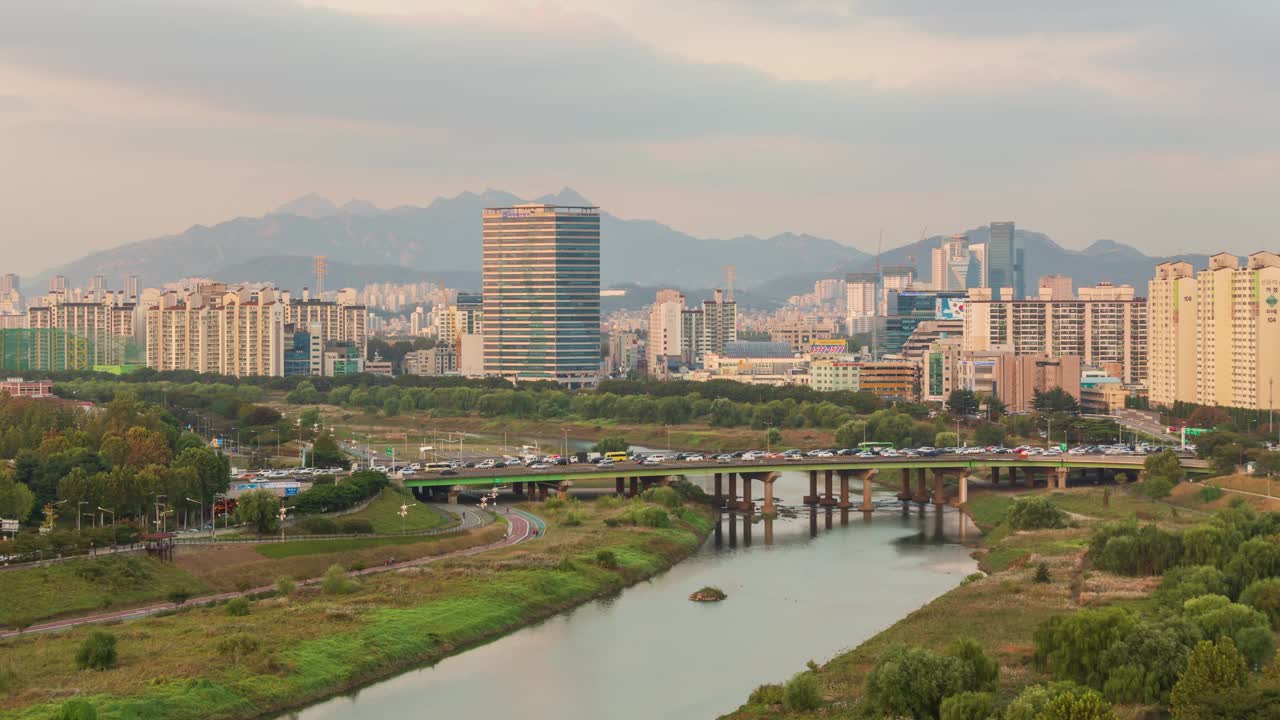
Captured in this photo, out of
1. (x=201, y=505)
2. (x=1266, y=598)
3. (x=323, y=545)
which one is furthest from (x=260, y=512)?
(x=1266, y=598)

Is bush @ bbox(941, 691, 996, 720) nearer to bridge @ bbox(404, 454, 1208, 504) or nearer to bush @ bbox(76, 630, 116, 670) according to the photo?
bush @ bbox(76, 630, 116, 670)

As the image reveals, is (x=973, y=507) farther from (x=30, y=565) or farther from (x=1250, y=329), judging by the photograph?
(x=30, y=565)

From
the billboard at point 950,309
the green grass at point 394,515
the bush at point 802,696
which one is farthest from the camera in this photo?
the billboard at point 950,309

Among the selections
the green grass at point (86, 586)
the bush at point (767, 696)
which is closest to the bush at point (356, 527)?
the green grass at point (86, 586)

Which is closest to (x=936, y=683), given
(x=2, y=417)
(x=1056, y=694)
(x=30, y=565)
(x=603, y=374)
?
(x=1056, y=694)

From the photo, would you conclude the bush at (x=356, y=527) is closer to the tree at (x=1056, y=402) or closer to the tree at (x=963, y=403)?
the tree at (x=963, y=403)

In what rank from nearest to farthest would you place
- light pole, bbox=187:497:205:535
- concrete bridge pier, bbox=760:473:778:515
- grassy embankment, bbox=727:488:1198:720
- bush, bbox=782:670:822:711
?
1. bush, bbox=782:670:822:711
2. grassy embankment, bbox=727:488:1198:720
3. light pole, bbox=187:497:205:535
4. concrete bridge pier, bbox=760:473:778:515

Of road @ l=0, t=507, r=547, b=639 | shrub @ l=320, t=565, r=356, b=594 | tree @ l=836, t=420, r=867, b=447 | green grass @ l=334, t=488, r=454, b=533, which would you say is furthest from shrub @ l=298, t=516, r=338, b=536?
tree @ l=836, t=420, r=867, b=447
